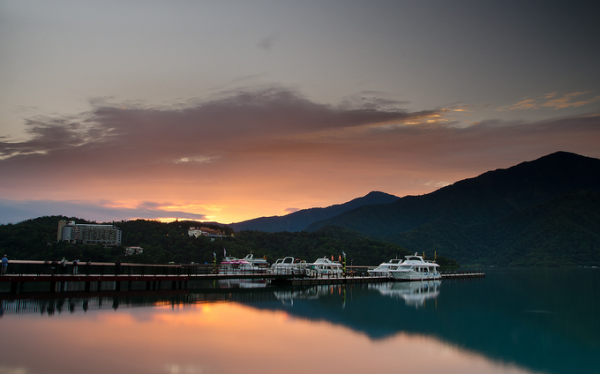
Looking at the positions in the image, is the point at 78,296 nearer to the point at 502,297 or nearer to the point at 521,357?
the point at 521,357

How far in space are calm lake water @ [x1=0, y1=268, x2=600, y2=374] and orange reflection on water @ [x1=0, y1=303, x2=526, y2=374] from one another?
0.05 m

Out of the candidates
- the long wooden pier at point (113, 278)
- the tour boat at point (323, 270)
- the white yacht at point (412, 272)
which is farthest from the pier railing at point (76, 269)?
the white yacht at point (412, 272)

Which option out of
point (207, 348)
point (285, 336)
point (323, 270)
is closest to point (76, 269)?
point (207, 348)

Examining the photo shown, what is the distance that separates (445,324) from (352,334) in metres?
8.27

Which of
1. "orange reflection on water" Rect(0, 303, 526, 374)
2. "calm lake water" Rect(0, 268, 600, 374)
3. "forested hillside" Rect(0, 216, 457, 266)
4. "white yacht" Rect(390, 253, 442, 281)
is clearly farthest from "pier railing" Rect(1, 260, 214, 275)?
"forested hillside" Rect(0, 216, 457, 266)

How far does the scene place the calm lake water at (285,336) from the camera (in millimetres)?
20359

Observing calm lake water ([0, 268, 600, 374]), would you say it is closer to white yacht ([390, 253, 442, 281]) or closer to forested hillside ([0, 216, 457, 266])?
white yacht ([390, 253, 442, 281])

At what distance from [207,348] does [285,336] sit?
193 inches

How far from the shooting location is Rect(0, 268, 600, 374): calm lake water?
20.4 meters

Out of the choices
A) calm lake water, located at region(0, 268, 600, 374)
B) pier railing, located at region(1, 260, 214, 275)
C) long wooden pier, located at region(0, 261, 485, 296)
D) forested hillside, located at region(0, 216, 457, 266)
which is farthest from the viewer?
forested hillside, located at region(0, 216, 457, 266)

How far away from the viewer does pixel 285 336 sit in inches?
1029

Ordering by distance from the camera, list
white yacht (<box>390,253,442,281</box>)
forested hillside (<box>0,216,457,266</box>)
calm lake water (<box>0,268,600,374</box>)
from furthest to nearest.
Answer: forested hillside (<box>0,216,457,266</box>) < white yacht (<box>390,253,442,281</box>) < calm lake water (<box>0,268,600,374</box>)

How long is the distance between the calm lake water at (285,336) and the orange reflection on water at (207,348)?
0.16 feet

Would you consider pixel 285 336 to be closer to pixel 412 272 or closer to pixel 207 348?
pixel 207 348
